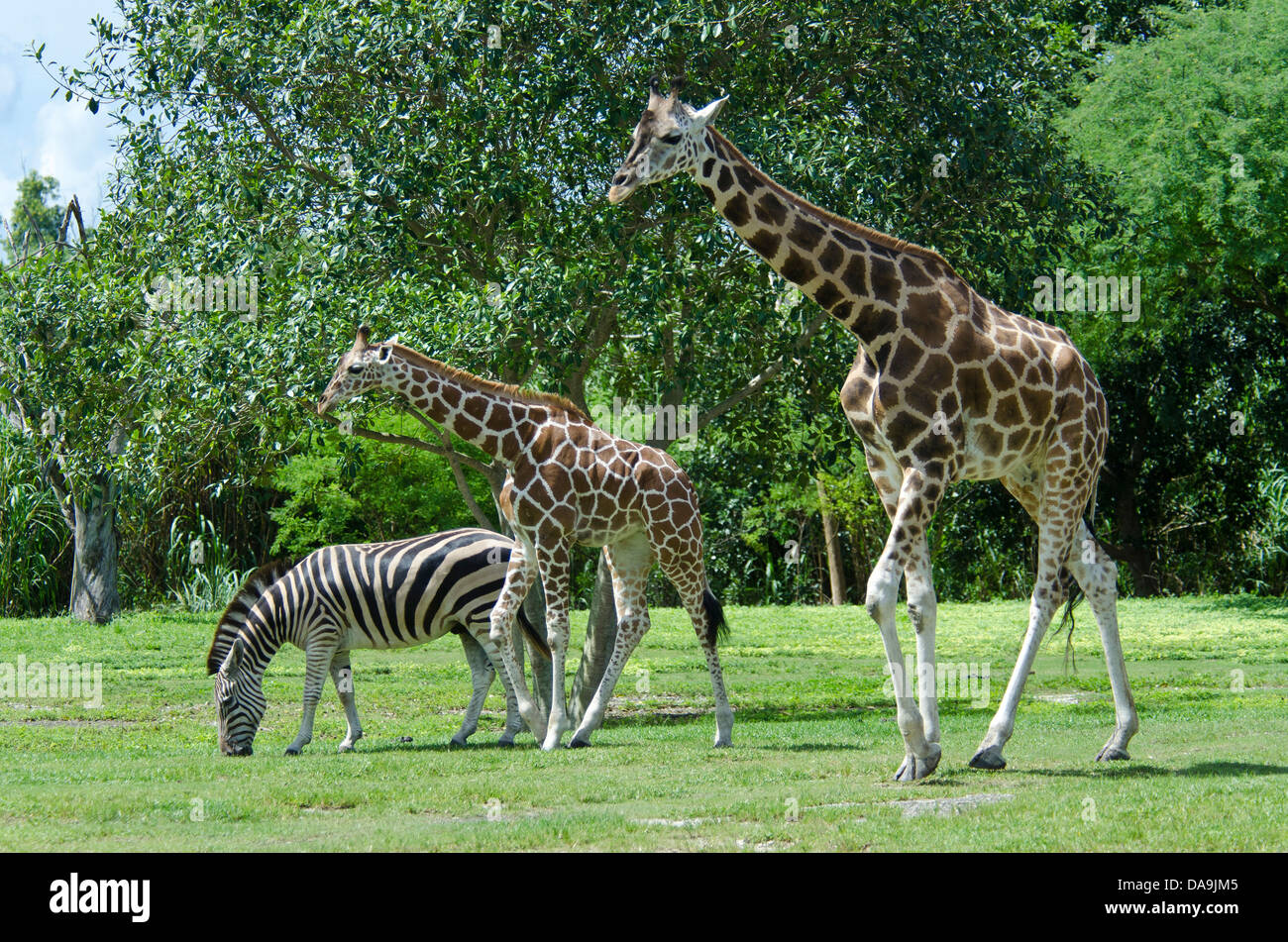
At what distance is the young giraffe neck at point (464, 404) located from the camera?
11.6 metres

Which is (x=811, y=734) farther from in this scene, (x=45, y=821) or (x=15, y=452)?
(x=15, y=452)

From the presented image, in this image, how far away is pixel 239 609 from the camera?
496 inches

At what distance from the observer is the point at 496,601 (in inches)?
471

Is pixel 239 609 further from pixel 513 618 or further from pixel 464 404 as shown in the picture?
pixel 464 404

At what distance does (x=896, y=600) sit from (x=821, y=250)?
2.32 m

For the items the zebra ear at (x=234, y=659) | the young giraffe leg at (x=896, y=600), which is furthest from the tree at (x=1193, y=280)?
the zebra ear at (x=234, y=659)

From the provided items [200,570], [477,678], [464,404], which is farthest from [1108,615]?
[200,570]

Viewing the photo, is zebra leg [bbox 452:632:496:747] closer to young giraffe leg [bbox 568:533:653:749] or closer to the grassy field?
the grassy field

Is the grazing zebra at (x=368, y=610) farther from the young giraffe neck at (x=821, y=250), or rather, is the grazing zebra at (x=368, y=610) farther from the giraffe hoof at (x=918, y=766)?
the young giraffe neck at (x=821, y=250)

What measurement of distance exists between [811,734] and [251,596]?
5.21 metres

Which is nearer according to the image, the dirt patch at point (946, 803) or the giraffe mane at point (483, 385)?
the dirt patch at point (946, 803)

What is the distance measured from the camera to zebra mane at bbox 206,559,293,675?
12.4 m

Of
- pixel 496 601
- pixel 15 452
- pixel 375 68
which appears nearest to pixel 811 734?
pixel 496 601

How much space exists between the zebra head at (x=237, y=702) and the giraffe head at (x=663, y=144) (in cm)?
557
